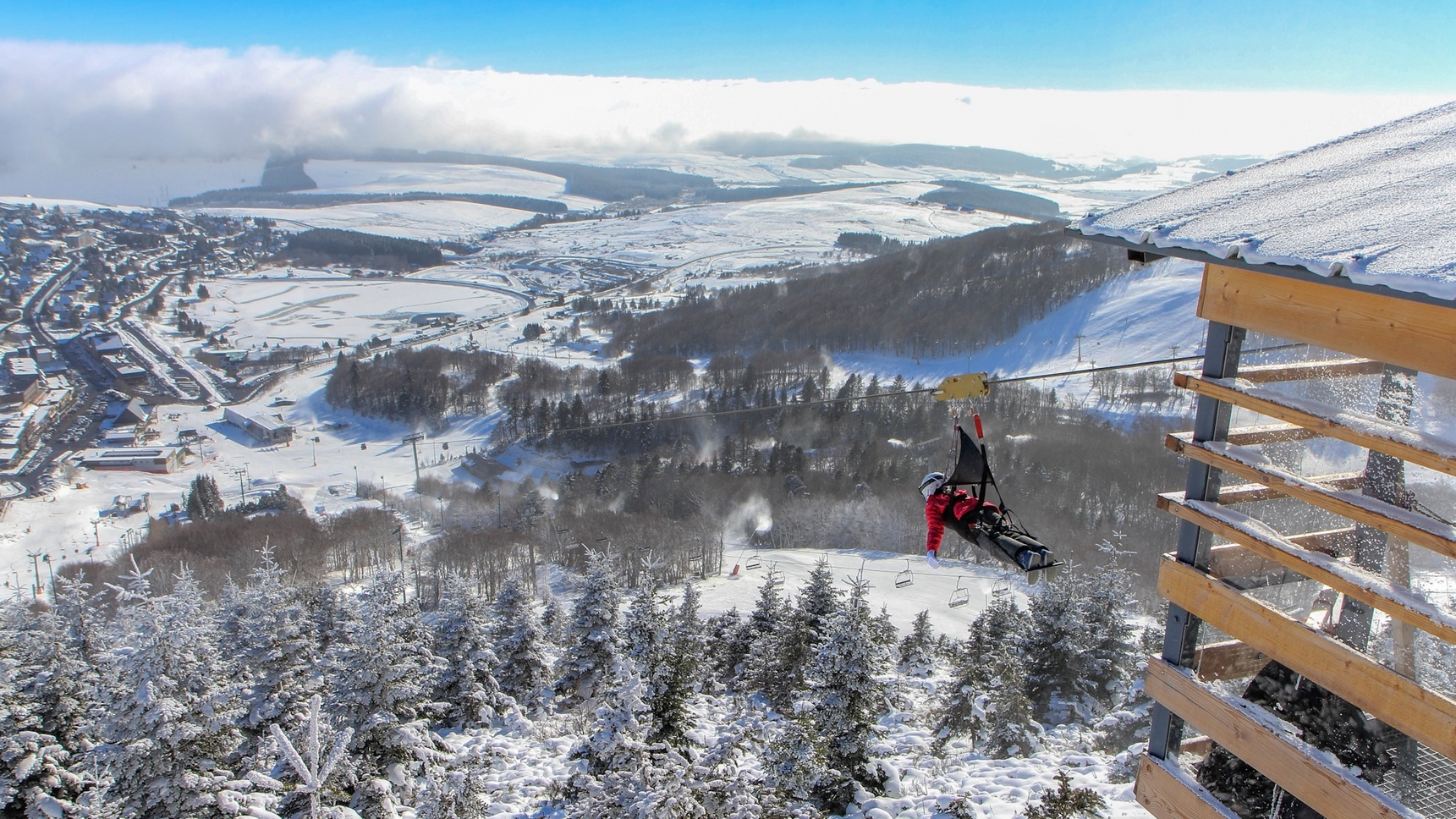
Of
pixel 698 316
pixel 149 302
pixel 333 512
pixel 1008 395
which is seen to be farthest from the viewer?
pixel 149 302

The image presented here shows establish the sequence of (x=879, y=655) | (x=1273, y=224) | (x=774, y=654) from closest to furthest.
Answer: (x=1273, y=224) < (x=879, y=655) < (x=774, y=654)

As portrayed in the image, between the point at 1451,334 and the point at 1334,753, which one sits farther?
the point at 1334,753

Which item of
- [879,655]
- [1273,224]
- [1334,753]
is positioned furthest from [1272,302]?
[879,655]

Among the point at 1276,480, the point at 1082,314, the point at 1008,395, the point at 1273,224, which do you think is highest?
the point at 1273,224

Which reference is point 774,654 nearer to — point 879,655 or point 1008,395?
point 879,655

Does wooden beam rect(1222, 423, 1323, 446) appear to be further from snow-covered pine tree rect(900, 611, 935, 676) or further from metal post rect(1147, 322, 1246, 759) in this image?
snow-covered pine tree rect(900, 611, 935, 676)

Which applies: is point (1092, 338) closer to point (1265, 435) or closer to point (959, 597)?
point (959, 597)
